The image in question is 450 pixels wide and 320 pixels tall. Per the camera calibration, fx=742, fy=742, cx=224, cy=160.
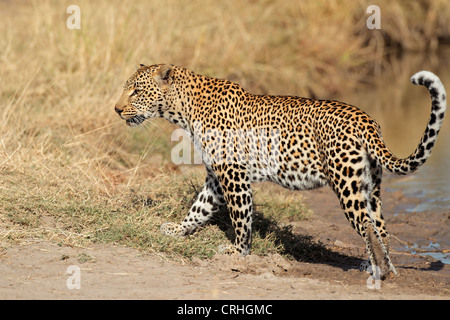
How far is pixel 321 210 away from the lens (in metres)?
9.17

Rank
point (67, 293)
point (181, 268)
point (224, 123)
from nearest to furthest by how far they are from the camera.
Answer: point (67, 293)
point (181, 268)
point (224, 123)

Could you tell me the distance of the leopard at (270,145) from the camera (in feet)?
19.4

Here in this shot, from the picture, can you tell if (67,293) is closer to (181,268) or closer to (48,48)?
(181,268)

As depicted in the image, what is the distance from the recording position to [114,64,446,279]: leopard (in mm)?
5910

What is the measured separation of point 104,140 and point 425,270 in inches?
177

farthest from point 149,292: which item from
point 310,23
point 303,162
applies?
point 310,23

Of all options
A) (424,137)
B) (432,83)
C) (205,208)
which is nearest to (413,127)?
(205,208)

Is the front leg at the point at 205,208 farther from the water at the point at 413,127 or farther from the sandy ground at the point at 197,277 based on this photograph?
the water at the point at 413,127

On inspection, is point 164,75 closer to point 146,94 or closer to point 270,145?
point 146,94

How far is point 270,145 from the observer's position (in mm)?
6602

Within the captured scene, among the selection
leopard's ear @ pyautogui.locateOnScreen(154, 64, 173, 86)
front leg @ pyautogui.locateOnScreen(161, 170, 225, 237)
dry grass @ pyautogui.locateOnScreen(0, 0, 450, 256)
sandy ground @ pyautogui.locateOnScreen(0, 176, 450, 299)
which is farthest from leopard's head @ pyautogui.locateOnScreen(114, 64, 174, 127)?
sandy ground @ pyautogui.locateOnScreen(0, 176, 450, 299)

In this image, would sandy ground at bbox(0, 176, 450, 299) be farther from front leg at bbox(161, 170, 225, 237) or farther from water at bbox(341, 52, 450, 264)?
water at bbox(341, 52, 450, 264)

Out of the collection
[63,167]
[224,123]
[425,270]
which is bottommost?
[425,270]

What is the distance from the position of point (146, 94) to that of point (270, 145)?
1335 millimetres
